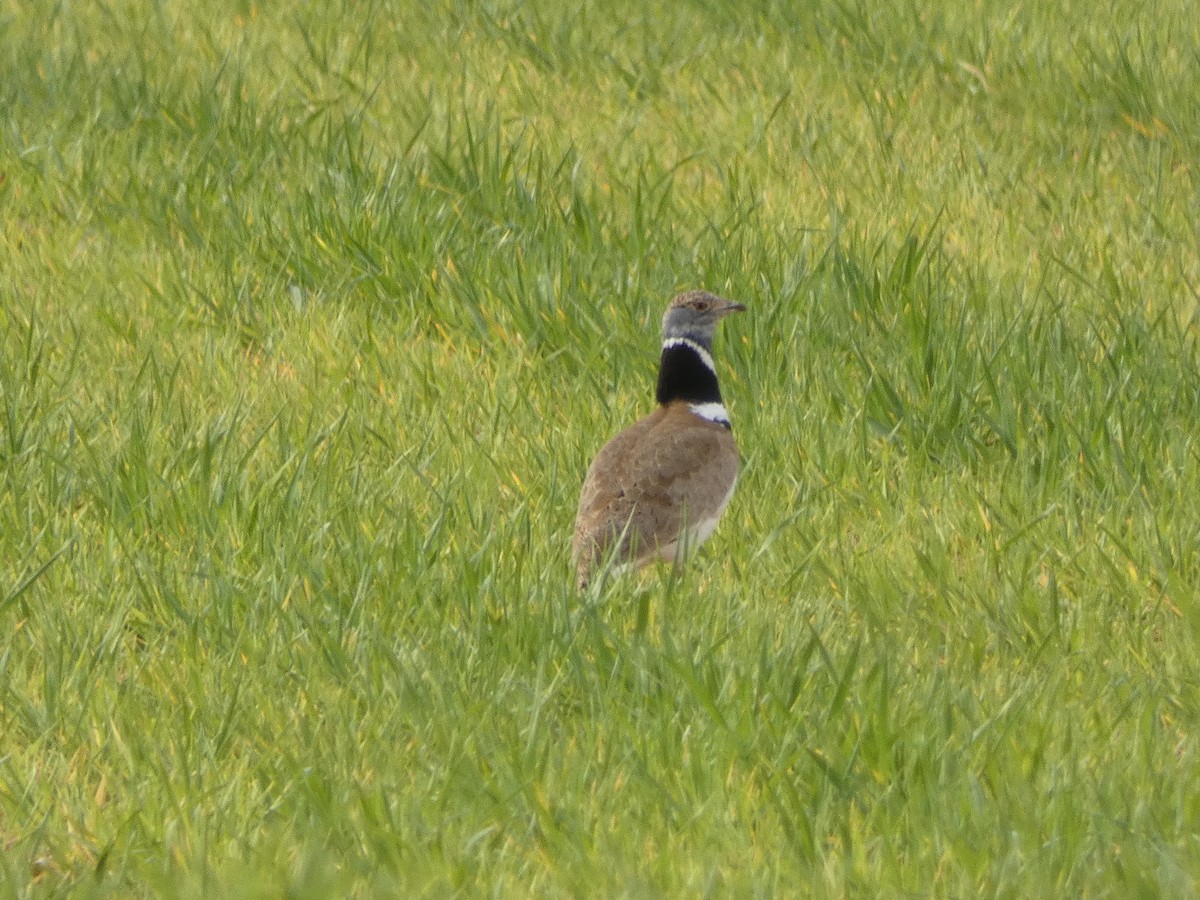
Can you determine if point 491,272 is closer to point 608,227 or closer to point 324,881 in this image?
point 608,227

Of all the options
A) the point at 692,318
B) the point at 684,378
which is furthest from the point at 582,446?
the point at 692,318

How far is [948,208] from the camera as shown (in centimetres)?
693

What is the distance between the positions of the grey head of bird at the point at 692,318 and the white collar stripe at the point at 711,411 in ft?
0.67

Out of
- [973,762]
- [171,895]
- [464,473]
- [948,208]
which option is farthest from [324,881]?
[948,208]

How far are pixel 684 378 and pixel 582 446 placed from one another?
0.37 m

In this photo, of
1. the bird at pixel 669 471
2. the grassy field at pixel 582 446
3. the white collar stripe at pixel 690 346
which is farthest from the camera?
the white collar stripe at pixel 690 346

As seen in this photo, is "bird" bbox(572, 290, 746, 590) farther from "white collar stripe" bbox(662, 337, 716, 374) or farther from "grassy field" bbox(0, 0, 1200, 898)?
"grassy field" bbox(0, 0, 1200, 898)

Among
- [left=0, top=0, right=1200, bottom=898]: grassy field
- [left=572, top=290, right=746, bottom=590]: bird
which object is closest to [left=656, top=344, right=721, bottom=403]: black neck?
[left=572, top=290, right=746, bottom=590]: bird

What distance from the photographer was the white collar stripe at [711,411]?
5301mm

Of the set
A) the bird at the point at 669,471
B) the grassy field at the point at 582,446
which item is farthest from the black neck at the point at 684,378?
the grassy field at the point at 582,446

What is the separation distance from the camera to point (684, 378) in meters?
5.39

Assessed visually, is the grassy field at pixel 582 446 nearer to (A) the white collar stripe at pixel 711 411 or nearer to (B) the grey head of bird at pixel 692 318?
(A) the white collar stripe at pixel 711 411

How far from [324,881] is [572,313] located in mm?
3067

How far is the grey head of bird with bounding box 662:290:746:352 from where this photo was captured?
5484mm
